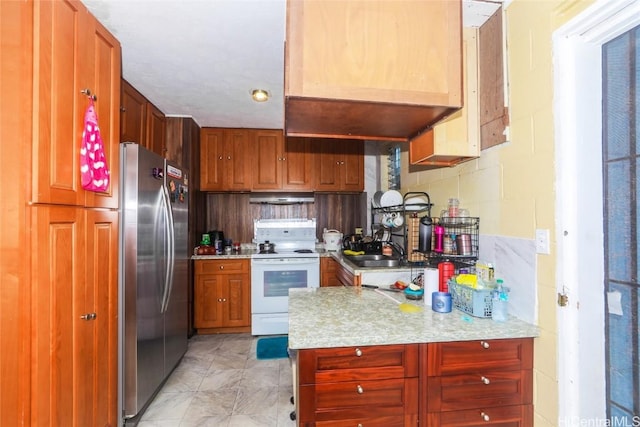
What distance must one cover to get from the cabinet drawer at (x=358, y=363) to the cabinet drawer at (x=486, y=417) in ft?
0.71

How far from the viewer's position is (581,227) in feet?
3.74

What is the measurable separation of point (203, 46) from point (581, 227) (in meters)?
2.22

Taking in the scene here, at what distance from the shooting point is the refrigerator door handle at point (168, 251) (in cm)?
220

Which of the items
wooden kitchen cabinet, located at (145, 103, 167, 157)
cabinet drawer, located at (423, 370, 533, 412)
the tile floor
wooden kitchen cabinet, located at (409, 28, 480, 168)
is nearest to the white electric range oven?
the tile floor

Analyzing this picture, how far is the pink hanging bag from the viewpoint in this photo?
134 cm

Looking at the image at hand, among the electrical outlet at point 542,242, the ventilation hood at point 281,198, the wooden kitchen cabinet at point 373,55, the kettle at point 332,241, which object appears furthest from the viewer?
the ventilation hood at point 281,198

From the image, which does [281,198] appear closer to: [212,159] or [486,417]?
[212,159]

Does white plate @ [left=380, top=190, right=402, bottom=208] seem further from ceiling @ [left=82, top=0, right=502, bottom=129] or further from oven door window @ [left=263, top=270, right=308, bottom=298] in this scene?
ceiling @ [left=82, top=0, right=502, bottom=129]

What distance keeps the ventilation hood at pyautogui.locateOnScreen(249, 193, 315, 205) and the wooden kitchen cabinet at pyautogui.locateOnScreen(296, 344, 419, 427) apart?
2.70m

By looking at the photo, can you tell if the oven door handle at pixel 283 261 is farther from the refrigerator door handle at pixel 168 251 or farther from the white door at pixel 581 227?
the white door at pixel 581 227

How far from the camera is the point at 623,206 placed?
1.05 m

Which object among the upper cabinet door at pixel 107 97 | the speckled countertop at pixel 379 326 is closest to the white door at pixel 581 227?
the speckled countertop at pixel 379 326

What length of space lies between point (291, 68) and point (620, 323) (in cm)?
152

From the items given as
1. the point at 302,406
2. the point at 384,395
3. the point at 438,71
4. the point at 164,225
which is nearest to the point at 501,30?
the point at 438,71
